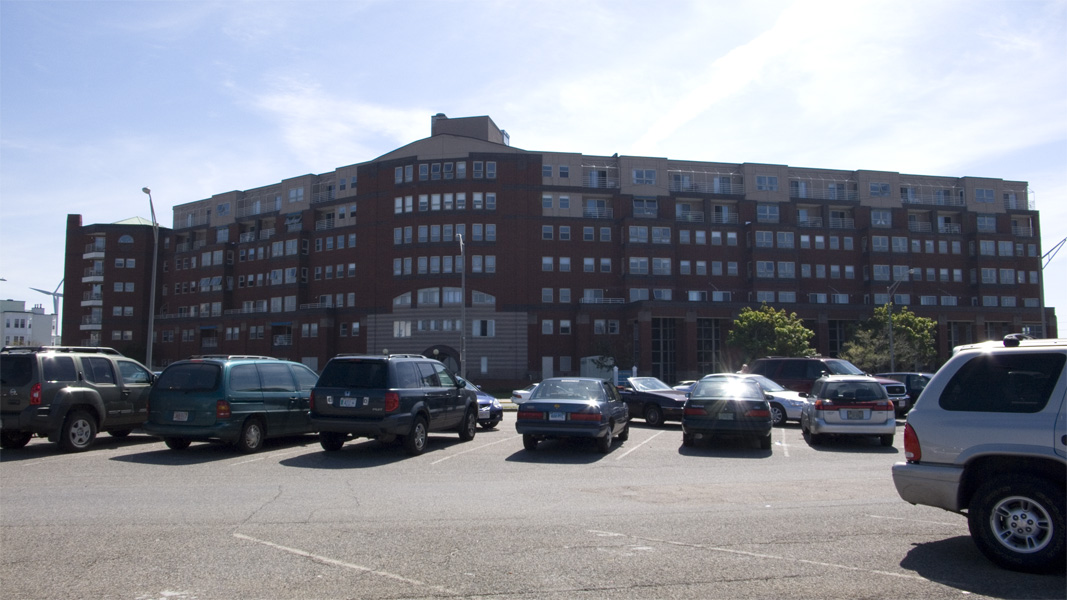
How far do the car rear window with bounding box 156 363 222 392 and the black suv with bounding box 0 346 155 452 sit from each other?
1513mm

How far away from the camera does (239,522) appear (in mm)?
7621

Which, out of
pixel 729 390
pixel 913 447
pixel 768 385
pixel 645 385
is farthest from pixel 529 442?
pixel 768 385

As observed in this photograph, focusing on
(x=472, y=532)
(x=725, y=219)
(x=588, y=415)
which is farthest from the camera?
(x=725, y=219)

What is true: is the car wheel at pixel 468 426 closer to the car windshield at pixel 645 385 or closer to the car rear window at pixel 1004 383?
the car windshield at pixel 645 385

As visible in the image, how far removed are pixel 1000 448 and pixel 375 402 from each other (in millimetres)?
9722

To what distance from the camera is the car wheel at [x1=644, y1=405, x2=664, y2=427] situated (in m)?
21.2

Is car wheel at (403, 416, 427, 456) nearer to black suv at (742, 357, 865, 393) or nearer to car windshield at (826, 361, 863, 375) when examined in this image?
black suv at (742, 357, 865, 393)

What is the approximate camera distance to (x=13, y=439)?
13.5 metres

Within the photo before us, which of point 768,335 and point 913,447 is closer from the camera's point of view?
point 913,447

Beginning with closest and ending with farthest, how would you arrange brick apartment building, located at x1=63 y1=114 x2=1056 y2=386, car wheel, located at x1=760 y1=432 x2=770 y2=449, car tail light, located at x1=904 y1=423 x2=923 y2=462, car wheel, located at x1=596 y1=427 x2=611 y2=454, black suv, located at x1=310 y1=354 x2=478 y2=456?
car tail light, located at x1=904 y1=423 x2=923 y2=462 → black suv, located at x1=310 y1=354 x2=478 y2=456 → car wheel, located at x1=596 y1=427 x2=611 y2=454 → car wheel, located at x1=760 y1=432 x2=770 y2=449 → brick apartment building, located at x1=63 y1=114 x2=1056 y2=386

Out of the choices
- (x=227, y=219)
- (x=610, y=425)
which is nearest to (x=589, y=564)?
(x=610, y=425)

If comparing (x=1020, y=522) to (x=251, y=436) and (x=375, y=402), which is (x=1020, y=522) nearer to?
(x=375, y=402)

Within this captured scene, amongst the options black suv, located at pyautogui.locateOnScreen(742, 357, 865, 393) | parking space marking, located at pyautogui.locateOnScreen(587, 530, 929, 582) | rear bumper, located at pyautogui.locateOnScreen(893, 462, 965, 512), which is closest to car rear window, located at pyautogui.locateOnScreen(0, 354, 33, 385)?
parking space marking, located at pyautogui.locateOnScreen(587, 530, 929, 582)

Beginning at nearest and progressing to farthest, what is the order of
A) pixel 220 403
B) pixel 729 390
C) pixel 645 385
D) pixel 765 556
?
pixel 765 556
pixel 220 403
pixel 729 390
pixel 645 385
